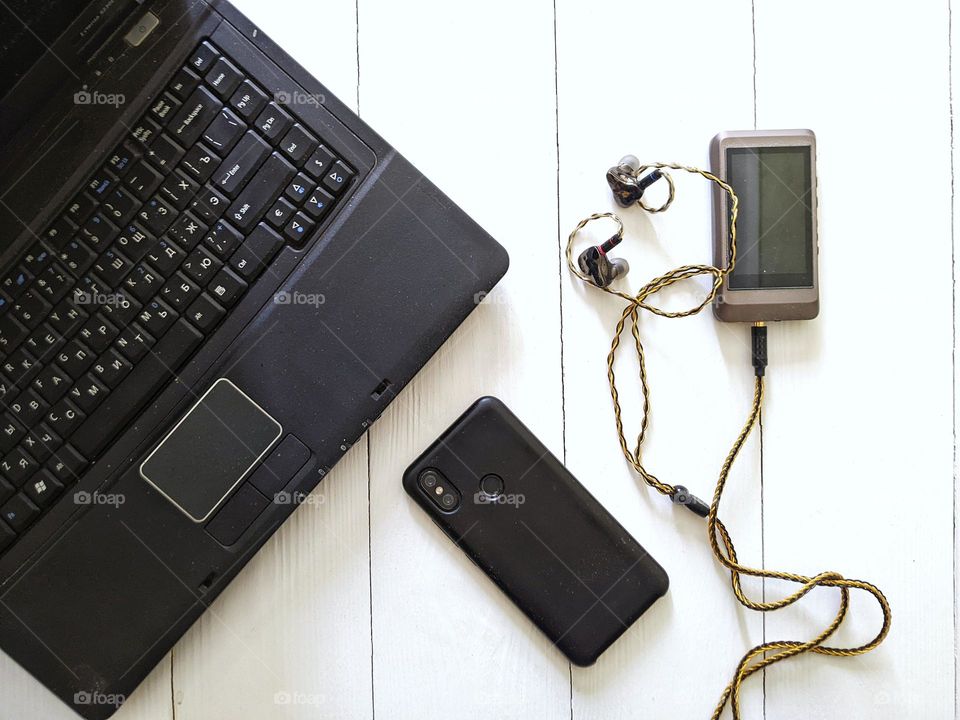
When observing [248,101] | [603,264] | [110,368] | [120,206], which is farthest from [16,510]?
[603,264]

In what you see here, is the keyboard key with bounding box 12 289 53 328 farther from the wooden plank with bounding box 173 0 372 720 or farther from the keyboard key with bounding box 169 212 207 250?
the wooden plank with bounding box 173 0 372 720

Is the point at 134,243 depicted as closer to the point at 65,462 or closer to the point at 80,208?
the point at 80,208

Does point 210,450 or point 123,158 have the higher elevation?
point 123,158

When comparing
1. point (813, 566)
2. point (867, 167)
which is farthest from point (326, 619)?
point (867, 167)

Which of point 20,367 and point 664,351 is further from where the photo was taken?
point 664,351

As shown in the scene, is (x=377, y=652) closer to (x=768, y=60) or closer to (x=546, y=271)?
(x=546, y=271)

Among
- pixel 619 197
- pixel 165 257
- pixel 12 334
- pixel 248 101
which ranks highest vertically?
pixel 619 197

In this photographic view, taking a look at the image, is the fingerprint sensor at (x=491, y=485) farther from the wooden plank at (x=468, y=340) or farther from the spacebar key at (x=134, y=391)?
the spacebar key at (x=134, y=391)

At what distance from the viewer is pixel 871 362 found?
27.2 inches

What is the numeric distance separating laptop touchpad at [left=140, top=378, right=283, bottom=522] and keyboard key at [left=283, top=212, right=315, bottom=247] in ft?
0.36

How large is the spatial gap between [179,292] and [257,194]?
9cm

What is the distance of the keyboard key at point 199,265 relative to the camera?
559mm

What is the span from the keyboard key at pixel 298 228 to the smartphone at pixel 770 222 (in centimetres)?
33

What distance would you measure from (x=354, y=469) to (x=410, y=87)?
32 cm
